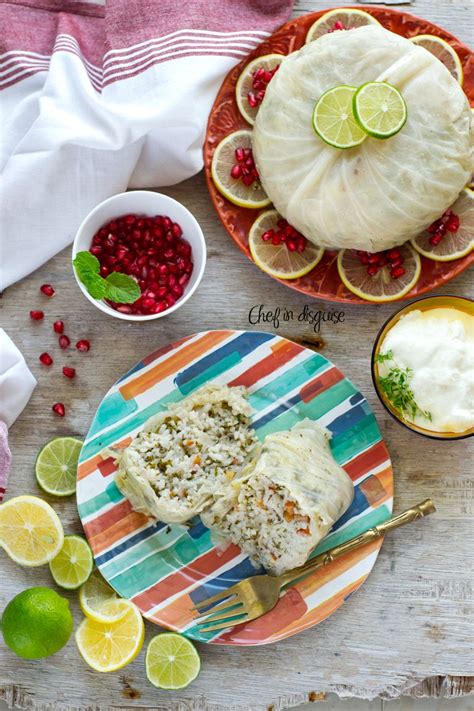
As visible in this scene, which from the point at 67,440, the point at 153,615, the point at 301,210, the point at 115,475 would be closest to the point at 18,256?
the point at 67,440

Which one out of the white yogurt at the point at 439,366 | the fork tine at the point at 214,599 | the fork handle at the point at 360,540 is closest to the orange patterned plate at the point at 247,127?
the white yogurt at the point at 439,366

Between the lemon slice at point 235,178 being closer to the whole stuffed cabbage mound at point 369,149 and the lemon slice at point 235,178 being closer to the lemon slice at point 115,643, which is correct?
the whole stuffed cabbage mound at point 369,149

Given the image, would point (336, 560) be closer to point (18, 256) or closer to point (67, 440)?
point (67, 440)

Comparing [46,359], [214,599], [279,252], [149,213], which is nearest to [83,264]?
[149,213]

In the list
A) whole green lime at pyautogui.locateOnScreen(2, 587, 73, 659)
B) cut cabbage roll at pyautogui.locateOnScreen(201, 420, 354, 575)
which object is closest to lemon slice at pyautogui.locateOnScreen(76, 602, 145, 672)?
whole green lime at pyautogui.locateOnScreen(2, 587, 73, 659)

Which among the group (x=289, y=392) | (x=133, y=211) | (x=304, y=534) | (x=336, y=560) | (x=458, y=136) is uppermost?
(x=458, y=136)
